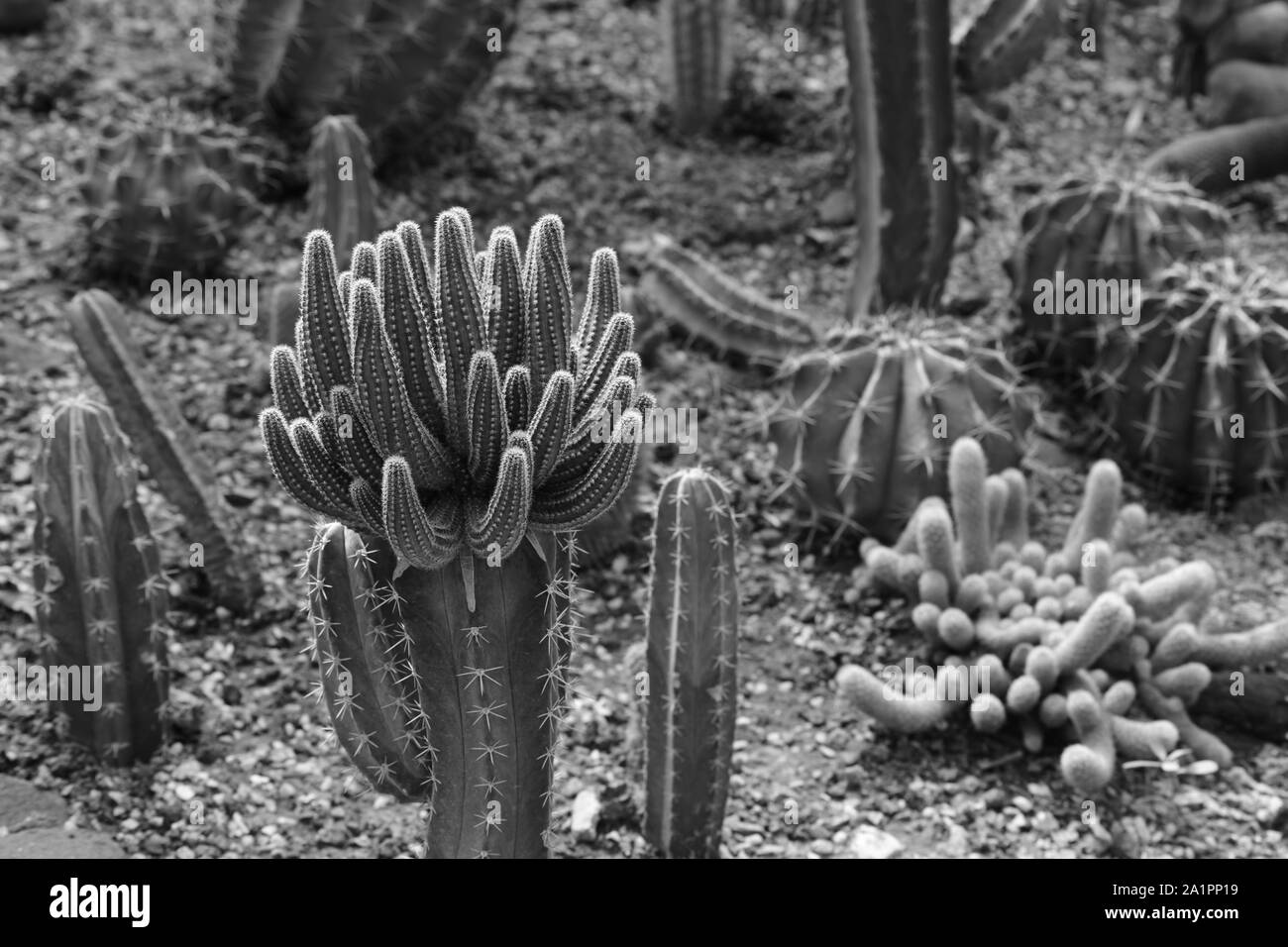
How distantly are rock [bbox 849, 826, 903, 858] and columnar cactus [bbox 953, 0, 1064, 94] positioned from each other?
3.32 meters

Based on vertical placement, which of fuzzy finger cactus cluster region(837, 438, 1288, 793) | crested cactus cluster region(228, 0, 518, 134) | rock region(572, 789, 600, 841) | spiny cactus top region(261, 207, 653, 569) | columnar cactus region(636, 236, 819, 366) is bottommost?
rock region(572, 789, 600, 841)

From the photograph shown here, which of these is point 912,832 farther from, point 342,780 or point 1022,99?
point 1022,99

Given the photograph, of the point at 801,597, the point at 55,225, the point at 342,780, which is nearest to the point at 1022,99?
the point at 801,597

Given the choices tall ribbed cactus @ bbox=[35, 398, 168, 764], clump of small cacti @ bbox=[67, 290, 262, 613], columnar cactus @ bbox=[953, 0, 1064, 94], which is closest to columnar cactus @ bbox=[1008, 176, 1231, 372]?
columnar cactus @ bbox=[953, 0, 1064, 94]

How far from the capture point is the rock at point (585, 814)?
3.82 m

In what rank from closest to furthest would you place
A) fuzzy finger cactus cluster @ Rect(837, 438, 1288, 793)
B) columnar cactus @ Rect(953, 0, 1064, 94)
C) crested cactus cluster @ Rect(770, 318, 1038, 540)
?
fuzzy finger cactus cluster @ Rect(837, 438, 1288, 793)
crested cactus cluster @ Rect(770, 318, 1038, 540)
columnar cactus @ Rect(953, 0, 1064, 94)

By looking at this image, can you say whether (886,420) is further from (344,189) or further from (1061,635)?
(344,189)

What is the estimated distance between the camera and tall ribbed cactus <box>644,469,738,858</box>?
3480 mm

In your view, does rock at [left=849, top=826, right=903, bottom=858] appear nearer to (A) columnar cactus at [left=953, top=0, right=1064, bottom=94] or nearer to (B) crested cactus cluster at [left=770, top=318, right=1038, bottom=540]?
(B) crested cactus cluster at [left=770, top=318, right=1038, bottom=540]

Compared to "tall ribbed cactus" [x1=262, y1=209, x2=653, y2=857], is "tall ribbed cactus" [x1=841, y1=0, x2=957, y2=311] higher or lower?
higher

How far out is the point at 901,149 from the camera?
540 cm

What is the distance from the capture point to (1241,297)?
5.02 m

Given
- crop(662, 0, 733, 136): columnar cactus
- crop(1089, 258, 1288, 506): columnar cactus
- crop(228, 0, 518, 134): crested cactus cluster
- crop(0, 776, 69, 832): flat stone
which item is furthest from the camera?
crop(662, 0, 733, 136): columnar cactus

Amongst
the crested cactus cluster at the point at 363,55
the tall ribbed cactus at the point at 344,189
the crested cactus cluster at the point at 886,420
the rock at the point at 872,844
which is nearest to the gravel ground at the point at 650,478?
the rock at the point at 872,844
